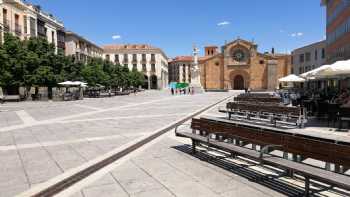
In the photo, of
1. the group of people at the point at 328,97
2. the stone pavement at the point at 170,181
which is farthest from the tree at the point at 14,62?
the stone pavement at the point at 170,181

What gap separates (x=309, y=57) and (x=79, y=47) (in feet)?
154

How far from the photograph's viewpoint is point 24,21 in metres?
39.6

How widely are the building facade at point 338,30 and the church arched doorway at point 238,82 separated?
40.1 m

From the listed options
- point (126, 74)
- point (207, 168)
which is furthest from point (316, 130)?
point (126, 74)

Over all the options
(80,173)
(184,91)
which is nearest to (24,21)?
(184,91)

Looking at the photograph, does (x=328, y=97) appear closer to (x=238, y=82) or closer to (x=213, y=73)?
(x=213, y=73)

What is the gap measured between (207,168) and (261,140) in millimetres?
1134

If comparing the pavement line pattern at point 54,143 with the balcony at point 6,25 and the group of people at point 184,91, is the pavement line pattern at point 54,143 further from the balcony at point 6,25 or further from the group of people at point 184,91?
the group of people at point 184,91

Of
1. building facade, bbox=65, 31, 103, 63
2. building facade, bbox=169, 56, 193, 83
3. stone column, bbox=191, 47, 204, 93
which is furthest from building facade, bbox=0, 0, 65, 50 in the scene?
building facade, bbox=169, 56, 193, 83

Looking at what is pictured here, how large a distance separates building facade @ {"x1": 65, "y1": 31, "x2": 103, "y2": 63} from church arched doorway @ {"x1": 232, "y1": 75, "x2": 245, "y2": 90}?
35.7 metres

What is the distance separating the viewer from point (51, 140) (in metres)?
8.84

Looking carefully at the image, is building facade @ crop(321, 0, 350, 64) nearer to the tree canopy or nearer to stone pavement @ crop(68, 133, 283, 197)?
stone pavement @ crop(68, 133, 283, 197)

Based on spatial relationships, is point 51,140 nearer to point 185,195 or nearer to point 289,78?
point 185,195

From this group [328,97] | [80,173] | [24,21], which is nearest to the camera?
[80,173]
